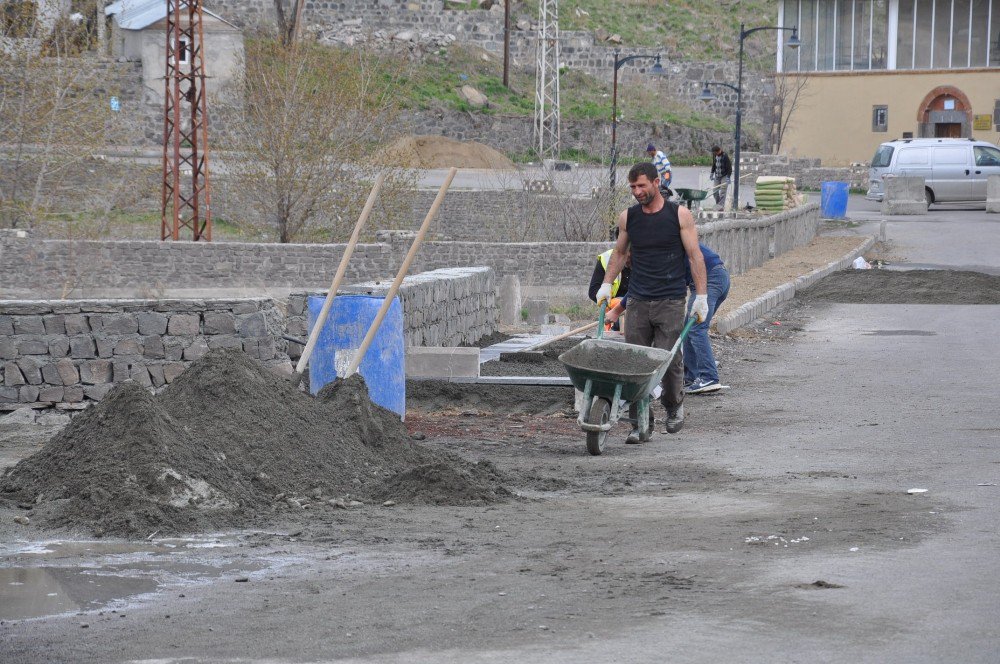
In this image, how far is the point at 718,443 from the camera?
9.99 metres

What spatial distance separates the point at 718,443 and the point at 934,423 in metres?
1.81

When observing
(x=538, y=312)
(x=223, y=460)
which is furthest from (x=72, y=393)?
(x=538, y=312)

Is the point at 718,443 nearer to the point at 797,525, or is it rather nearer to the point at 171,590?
the point at 797,525

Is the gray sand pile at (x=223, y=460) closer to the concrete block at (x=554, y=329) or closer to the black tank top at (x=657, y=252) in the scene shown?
the black tank top at (x=657, y=252)

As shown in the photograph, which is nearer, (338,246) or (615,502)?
(615,502)

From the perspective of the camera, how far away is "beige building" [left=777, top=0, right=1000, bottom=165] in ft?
176

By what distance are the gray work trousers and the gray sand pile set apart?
1.90 m

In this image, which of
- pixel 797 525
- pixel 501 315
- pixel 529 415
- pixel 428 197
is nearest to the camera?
pixel 797 525

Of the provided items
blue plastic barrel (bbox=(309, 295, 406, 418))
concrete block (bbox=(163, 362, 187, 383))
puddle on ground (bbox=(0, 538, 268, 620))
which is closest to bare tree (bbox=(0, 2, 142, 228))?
concrete block (bbox=(163, 362, 187, 383))

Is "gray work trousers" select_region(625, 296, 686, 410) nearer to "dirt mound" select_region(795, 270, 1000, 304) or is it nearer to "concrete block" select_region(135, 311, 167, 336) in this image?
"concrete block" select_region(135, 311, 167, 336)

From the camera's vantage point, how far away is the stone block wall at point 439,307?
40.5 ft

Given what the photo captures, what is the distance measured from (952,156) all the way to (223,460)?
33.8 meters

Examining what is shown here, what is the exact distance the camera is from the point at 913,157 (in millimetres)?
38406

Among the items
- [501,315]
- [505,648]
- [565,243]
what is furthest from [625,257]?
[565,243]
